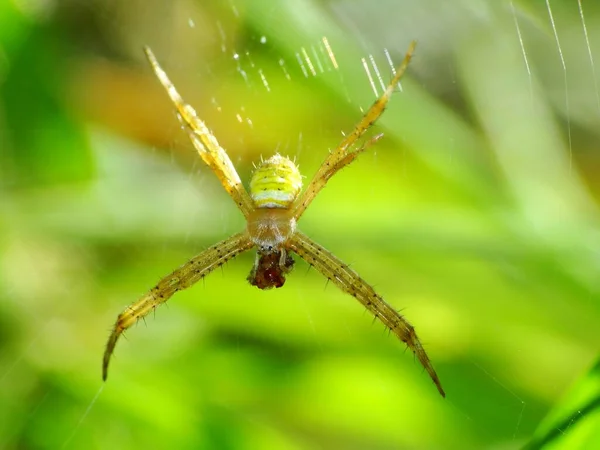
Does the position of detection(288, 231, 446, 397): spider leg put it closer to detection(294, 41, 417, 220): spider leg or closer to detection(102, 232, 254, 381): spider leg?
detection(294, 41, 417, 220): spider leg

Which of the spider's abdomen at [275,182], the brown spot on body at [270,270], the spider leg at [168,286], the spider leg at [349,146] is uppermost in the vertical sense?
the spider leg at [349,146]

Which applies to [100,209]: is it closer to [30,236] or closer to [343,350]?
[30,236]

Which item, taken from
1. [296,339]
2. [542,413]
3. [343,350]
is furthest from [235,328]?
[542,413]

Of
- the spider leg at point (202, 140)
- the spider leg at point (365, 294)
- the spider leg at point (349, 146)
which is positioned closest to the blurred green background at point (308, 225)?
the spider leg at point (365, 294)

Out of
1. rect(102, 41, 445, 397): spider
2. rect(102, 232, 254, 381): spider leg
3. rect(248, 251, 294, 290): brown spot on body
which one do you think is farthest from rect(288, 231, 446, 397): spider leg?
rect(102, 232, 254, 381): spider leg

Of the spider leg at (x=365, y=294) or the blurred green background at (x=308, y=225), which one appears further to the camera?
the blurred green background at (x=308, y=225)

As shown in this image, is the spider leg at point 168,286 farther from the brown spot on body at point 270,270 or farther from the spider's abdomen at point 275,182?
the spider's abdomen at point 275,182

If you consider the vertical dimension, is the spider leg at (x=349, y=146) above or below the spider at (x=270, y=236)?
above

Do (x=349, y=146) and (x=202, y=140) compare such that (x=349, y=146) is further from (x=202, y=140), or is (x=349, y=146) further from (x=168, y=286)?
(x=168, y=286)
